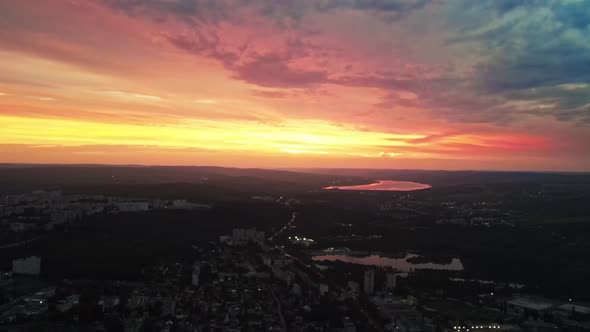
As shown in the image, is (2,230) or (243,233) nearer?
(2,230)

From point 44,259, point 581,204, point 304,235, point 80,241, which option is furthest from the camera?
point 581,204

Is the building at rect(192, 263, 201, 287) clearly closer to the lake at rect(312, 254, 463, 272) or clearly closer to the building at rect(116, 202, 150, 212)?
the lake at rect(312, 254, 463, 272)

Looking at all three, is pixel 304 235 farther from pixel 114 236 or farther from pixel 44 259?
pixel 44 259

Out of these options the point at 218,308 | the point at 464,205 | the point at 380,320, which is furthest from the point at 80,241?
the point at 464,205

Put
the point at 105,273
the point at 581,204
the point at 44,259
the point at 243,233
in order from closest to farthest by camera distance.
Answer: the point at 105,273, the point at 44,259, the point at 243,233, the point at 581,204

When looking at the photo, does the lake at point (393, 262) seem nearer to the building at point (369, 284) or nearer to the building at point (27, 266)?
the building at point (369, 284)

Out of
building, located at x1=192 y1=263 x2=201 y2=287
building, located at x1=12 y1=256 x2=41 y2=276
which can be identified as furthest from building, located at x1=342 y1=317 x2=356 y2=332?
building, located at x1=12 y1=256 x2=41 y2=276

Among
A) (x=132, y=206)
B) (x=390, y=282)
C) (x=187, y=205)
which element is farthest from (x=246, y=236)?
(x=187, y=205)
